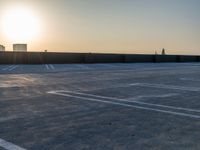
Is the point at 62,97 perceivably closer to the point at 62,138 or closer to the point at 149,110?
the point at 149,110

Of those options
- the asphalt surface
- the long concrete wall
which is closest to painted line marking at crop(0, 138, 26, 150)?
the asphalt surface

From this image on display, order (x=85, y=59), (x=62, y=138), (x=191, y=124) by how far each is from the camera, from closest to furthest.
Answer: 1. (x=62, y=138)
2. (x=191, y=124)
3. (x=85, y=59)

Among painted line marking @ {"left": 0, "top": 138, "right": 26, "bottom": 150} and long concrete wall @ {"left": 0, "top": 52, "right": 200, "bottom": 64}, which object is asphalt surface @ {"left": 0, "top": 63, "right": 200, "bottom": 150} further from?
long concrete wall @ {"left": 0, "top": 52, "right": 200, "bottom": 64}

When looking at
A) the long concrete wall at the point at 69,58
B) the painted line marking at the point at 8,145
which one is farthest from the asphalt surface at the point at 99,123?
the long concrete wall at the point at 69,58

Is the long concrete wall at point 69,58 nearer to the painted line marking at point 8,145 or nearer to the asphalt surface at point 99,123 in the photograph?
the asphalt surface at point 99,123

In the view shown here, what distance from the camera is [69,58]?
38.3 m

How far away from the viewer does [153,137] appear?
462 cm

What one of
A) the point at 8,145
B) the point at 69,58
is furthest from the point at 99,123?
the point at 69,58

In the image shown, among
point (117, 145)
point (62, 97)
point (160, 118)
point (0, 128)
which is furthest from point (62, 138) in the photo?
point (62, 97)

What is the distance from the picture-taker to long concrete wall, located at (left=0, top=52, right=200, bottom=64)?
34.7 m

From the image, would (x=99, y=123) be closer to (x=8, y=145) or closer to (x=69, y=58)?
(x=8, y=145)

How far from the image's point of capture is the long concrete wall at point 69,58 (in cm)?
3466

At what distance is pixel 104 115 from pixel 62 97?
281 cm

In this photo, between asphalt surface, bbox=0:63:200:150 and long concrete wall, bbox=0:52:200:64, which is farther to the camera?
long concrete wall, bbox=0:52:200:64
